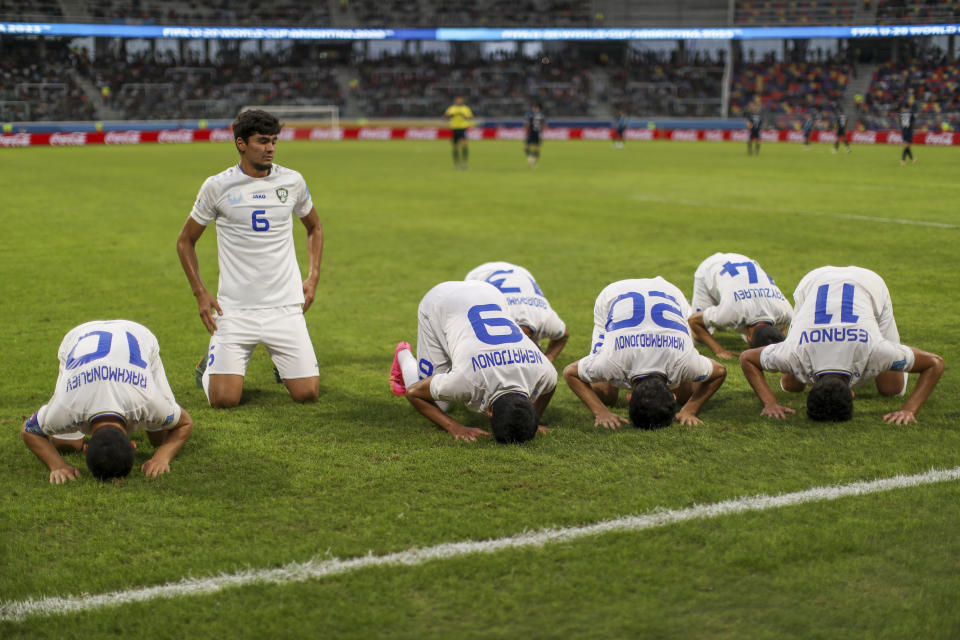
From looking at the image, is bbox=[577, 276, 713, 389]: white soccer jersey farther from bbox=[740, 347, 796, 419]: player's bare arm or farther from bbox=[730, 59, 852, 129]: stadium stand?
Result: bbox=[730, 59, 852, 129]: stadium stand

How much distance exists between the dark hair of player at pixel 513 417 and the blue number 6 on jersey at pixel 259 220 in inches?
101

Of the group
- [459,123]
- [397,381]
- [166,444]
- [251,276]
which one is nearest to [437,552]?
[166,444]

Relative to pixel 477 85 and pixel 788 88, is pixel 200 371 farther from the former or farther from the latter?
pixel 788 88

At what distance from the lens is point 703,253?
44.9ft

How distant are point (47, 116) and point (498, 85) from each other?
28.6m

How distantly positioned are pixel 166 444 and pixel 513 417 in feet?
6.89

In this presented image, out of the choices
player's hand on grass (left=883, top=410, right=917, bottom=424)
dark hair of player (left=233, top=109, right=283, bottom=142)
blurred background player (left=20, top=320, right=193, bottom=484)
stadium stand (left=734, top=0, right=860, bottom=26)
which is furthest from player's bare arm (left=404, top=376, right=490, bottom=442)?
stadium stand (left=734, top=0, right=860, bottom=26)

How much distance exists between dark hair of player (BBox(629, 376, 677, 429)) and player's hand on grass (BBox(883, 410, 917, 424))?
1.54 meters

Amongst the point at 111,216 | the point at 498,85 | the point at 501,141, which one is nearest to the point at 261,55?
the point at 498,85

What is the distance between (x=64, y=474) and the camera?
529cm

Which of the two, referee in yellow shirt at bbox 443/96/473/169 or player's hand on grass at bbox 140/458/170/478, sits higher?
referee in yellow shirt at bbox 443/96/473/169

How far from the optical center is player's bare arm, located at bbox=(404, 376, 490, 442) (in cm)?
596

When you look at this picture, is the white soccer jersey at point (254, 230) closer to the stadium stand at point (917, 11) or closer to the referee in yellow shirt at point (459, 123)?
the referee in yellow shirt at point (459, 123)

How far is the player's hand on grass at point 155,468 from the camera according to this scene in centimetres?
535
